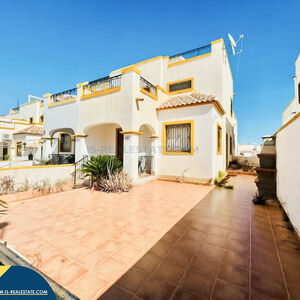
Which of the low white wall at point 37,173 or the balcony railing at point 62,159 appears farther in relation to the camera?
the balcony railing at point 62,159

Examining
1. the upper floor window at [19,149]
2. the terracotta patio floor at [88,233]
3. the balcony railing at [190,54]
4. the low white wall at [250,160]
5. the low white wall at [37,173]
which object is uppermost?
the balcony railing at [190,54]

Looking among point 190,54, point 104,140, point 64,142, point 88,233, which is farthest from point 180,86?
point 88,233

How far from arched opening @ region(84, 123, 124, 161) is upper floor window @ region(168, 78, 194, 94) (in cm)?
533

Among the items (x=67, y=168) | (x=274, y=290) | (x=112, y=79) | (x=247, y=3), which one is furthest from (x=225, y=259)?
(x=247, y=3)

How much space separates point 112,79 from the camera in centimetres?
827

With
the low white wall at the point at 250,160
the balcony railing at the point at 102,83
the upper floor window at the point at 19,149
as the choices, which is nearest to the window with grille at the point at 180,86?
the balcony railing at the point at 102,83

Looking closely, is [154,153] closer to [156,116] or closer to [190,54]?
[156,116]

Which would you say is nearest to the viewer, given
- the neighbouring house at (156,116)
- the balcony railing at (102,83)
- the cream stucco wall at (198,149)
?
the neighbouring house at (156,116)

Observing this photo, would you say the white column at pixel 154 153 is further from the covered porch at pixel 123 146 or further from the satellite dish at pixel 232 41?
the satellite dish at pixel 232 41

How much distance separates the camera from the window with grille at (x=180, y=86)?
1141cm

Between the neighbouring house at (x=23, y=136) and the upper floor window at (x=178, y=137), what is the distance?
11062 millimetres

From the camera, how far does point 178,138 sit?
890cm

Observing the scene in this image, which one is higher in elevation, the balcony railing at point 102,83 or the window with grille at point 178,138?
the balcony railing at point 102,83

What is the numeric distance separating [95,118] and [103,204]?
550 centimetres
